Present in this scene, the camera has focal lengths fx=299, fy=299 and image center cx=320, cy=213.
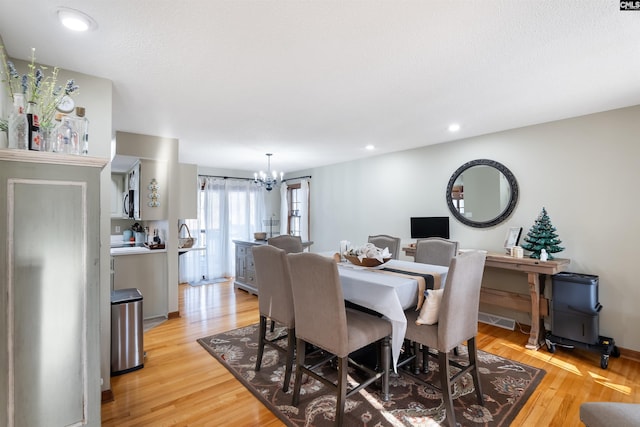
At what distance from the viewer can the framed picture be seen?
11.7 ft

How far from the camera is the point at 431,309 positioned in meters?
2.13

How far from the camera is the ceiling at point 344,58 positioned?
1.55 m

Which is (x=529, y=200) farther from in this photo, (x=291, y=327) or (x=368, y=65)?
(x=291, y=327)

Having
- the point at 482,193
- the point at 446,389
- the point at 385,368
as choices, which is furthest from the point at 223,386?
the point at 482,193

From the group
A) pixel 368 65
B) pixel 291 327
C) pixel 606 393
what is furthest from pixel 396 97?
pixel 606 393

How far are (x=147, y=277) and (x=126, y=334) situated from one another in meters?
1.32

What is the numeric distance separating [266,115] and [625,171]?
12.0ft

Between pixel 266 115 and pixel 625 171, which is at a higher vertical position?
pixel 266 115

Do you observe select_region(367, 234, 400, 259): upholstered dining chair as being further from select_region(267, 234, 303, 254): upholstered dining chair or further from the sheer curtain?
the sheer curtain

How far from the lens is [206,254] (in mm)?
6430

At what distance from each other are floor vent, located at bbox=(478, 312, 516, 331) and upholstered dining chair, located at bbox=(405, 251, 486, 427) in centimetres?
194

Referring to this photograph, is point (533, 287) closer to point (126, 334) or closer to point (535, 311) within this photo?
point (535, 311)

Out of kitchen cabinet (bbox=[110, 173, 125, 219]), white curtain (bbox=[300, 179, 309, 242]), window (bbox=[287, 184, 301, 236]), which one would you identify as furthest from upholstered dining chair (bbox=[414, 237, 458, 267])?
kitchen cabinet (bbox=[110, 173, 125, 219])

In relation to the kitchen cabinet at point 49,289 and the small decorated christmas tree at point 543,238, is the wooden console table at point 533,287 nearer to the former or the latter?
the small decorated christmas tree at point 543,238
